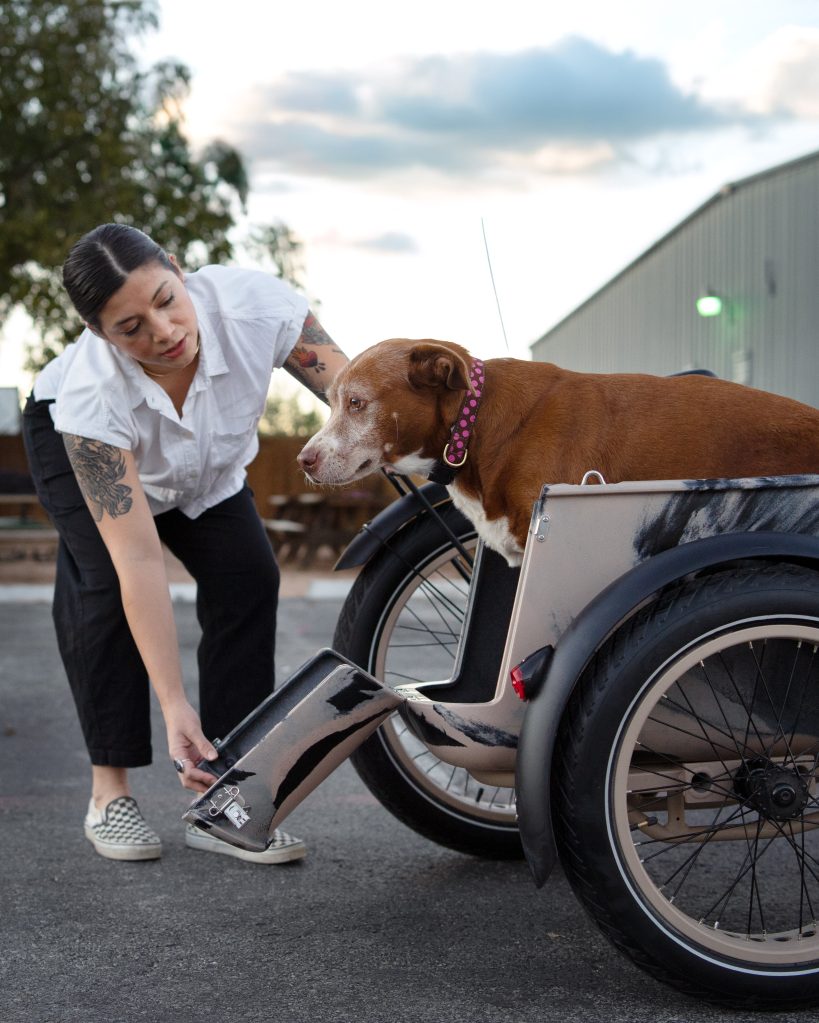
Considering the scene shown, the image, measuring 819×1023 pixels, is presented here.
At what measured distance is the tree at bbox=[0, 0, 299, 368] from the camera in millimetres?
17672

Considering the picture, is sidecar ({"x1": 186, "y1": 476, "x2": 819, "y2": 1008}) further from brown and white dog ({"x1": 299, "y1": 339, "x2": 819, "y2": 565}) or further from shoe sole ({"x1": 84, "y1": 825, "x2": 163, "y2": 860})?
shoe sole ({"x1": 84, "y1": 825, "x2": 163, "y2": 860})

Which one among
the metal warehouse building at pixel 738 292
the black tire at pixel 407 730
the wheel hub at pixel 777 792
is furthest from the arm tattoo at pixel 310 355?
the metal warehouse building at pixel 738 292

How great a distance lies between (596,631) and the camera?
2.01 metres

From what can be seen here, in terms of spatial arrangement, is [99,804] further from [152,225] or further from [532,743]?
[152,225]

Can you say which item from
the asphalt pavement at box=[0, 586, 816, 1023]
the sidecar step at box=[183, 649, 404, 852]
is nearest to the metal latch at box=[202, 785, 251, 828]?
the sidecar step at box=[183, 649, 404, 852]

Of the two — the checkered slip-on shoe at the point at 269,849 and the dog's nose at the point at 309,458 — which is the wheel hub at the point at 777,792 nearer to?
the dog's nose at the point at 309,458

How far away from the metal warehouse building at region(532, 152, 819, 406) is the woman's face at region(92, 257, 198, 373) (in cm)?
1093

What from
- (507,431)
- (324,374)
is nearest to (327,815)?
(324,374)

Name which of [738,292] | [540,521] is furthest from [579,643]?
[738,292]

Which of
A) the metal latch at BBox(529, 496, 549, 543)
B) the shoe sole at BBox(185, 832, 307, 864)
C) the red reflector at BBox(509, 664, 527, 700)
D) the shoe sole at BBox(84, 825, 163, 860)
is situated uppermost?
the metal latch at BBox(529, 496, 549, 543)

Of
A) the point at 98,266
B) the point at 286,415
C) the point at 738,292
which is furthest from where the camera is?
the point at 286,415

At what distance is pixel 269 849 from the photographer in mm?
2949

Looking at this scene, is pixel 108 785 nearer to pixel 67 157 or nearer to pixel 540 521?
pixel 540 521

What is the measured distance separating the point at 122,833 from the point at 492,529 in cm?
138
